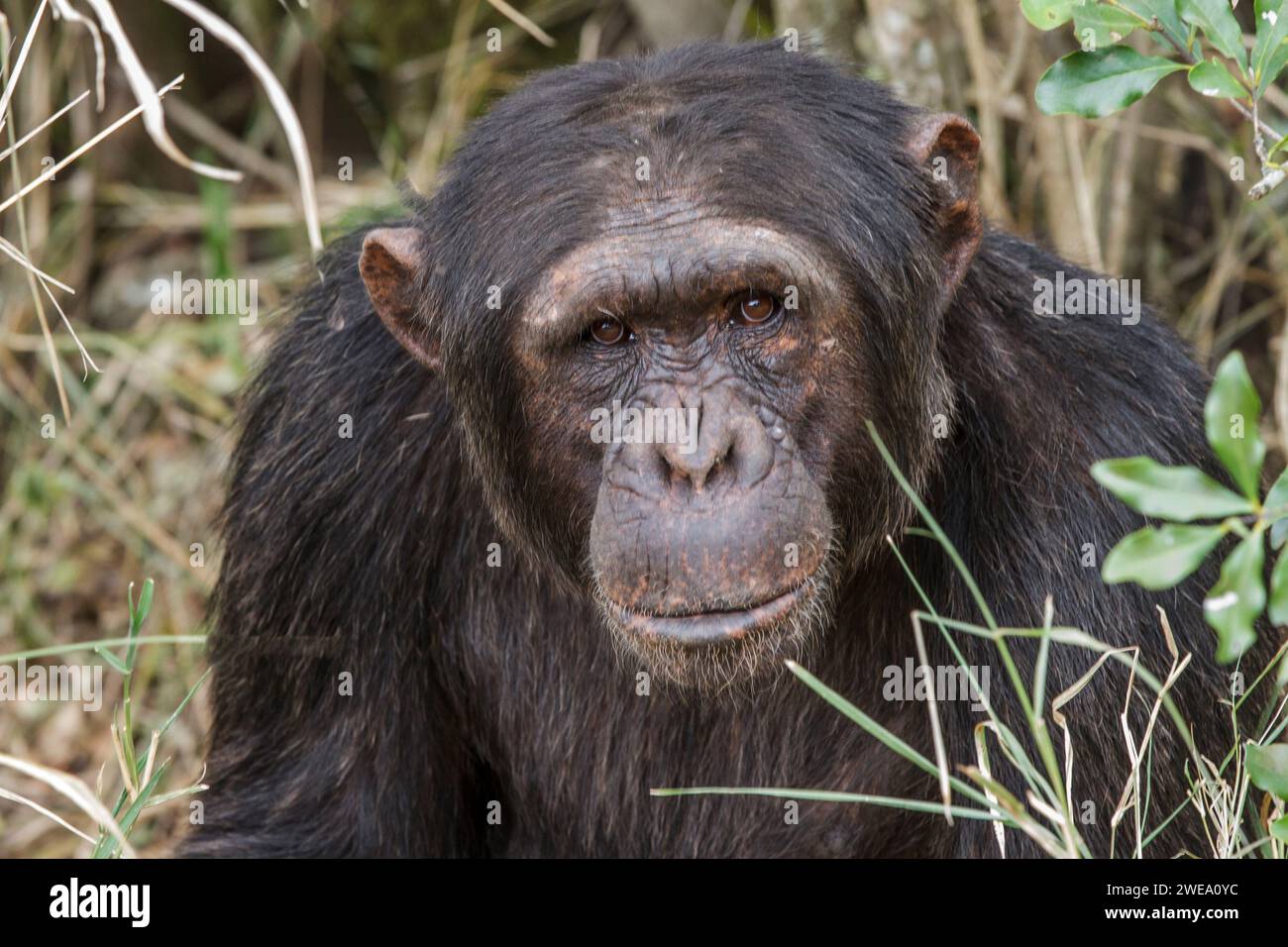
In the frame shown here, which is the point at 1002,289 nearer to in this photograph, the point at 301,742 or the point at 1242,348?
the point at 301,742

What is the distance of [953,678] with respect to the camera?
541cm

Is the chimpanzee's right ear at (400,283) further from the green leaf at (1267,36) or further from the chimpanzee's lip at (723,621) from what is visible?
the green leaf at (1267,36)

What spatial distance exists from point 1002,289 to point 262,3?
21.6ft

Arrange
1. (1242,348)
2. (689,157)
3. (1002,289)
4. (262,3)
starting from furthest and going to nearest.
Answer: (262,3), (1242,348), (1002,289), (689,157)

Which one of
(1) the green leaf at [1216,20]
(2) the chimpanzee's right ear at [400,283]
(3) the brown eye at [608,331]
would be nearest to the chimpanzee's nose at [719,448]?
(3) the brown eye at [608,331]

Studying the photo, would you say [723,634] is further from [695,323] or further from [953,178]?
[953,178]

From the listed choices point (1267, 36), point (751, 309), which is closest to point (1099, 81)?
point (1267, 36)

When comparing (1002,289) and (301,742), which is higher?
(1002,289)

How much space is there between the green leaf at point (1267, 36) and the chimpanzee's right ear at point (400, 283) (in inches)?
95.8

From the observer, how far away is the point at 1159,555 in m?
3.60

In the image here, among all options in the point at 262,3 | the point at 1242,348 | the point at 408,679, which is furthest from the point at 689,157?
the point at 262,3

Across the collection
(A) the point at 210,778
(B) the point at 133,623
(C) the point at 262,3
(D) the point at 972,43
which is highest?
(C) the point at 262,3

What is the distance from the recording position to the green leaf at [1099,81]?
4.77 m

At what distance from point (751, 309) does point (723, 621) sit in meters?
0.88
